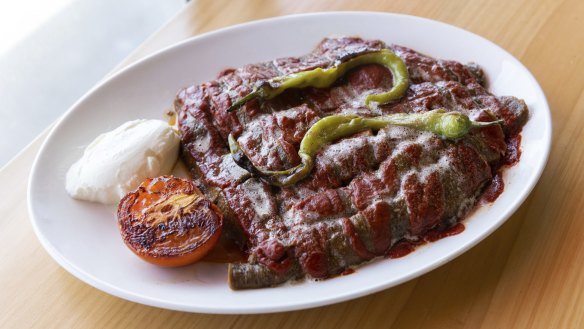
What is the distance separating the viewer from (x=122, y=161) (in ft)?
10.4

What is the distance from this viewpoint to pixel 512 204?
102 inches

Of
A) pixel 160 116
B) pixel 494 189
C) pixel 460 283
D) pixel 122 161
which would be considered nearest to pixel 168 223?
pixel 122 161

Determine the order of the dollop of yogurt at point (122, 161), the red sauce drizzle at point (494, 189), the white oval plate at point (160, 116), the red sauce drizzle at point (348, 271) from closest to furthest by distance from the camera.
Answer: the white oval plate at point (160, 116), the red sauce drizzle at point (348, 271), the red sauce drizzle at point (494, 189), the dollop of yogurt at point (122, 161)

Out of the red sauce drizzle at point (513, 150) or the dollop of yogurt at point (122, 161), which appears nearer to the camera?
the red sauce drizzle at point (513, 150)

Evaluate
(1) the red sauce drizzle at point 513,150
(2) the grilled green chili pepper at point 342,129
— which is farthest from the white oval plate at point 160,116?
(2) the grilled green chili pepper at point 342,129

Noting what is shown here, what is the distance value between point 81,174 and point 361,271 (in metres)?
1.58

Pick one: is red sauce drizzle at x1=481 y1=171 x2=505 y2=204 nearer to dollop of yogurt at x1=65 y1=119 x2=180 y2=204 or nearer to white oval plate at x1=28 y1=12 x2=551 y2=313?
white oval plate at x1=28 y1=12 x2=551 y2=313

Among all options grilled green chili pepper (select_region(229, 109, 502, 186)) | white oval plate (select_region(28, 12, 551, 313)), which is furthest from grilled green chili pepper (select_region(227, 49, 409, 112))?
white oval plate (select_region(28, 12, 551, 313))

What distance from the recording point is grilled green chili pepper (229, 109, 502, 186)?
278cm

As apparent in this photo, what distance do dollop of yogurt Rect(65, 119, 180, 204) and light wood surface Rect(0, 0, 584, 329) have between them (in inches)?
15.4

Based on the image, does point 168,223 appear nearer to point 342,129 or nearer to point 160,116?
point 342,129

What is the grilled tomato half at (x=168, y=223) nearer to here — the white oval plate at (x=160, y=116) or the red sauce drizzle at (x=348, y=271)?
the white oval plate at (x=160, y=116)

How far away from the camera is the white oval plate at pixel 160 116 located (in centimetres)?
246

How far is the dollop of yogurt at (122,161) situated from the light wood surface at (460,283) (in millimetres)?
392
